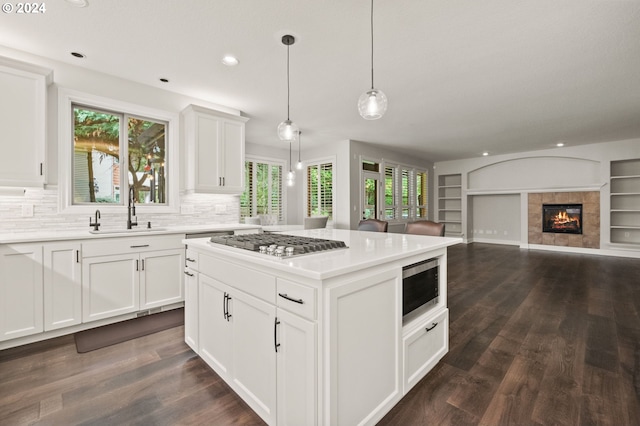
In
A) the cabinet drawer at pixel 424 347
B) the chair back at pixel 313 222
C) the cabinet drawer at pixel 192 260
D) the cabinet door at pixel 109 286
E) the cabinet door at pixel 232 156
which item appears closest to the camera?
the cabinet drawer at pixel 424 347

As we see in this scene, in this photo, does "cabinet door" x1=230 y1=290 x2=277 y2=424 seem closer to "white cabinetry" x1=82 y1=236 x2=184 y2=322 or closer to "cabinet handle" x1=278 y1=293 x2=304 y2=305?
"cabinet handle" x1=278 y1=293 x2=304 y2=305

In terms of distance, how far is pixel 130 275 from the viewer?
114 inches

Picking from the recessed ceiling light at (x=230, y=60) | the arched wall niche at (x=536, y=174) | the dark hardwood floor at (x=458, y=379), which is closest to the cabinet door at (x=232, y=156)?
the recessed ceiling light at (x=230, y=60)

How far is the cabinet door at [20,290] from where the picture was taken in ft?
7.56

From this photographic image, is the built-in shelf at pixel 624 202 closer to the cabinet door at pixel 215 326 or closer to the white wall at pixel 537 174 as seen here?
the white wall at pixel 537 174

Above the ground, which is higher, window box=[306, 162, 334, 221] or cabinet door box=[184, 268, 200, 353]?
window box=[306, 162, 334, 221]

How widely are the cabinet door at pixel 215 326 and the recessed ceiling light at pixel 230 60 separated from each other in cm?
213

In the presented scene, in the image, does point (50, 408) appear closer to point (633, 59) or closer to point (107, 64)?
point (107, 64)

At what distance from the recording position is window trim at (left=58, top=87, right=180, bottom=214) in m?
2.95

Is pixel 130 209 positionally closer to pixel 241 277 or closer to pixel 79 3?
pixel 79 3

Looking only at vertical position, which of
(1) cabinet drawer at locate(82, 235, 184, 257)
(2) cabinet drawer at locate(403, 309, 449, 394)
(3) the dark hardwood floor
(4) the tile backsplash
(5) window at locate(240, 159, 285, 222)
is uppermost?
(5) window at locate(240, 159, 285, 222)

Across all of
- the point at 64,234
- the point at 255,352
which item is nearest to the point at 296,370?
the point at 255,352

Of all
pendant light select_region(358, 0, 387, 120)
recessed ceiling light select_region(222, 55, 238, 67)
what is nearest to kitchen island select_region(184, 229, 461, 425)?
pendant light select_region(358, 0, 387, 120)

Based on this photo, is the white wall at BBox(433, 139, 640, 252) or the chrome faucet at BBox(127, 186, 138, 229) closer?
the chrome faucet at BBox(127, 186, 138, 229)
